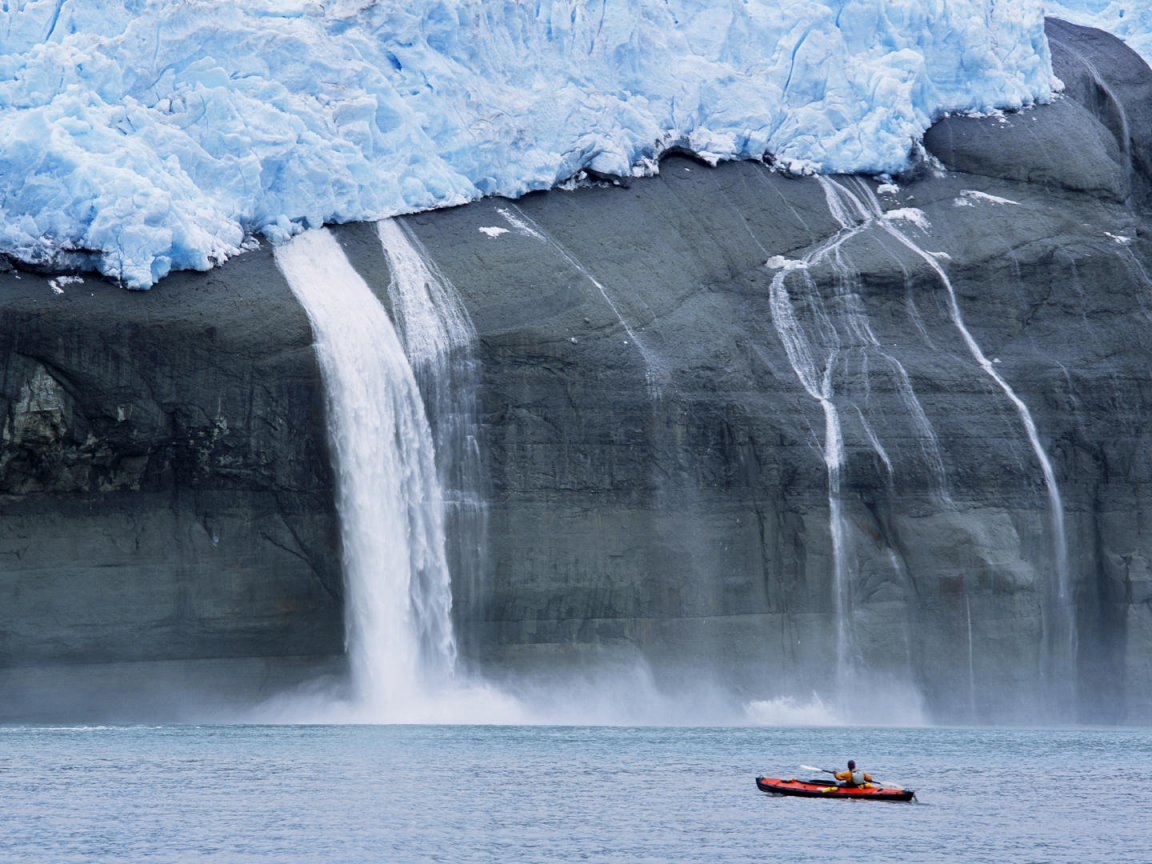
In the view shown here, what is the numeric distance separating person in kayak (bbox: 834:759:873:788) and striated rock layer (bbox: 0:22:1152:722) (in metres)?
11.6

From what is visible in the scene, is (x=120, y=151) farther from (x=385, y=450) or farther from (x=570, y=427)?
(x=570, y=427)

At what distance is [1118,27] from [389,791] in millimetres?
37832

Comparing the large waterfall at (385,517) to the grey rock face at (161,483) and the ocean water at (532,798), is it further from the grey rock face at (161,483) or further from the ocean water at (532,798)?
the ocean water at (532,798)

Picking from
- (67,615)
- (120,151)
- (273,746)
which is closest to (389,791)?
(273,746)

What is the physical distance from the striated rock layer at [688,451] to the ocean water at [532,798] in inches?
Result: 122

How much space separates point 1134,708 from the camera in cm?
3869

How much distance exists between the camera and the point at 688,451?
122 feet

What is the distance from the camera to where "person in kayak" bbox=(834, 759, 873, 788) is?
24.7m

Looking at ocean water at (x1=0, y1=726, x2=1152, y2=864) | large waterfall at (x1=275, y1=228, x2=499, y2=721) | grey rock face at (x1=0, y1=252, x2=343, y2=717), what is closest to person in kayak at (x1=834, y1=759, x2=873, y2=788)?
ocean water at (x1=0, y1=726, x2=1152, y2=864)

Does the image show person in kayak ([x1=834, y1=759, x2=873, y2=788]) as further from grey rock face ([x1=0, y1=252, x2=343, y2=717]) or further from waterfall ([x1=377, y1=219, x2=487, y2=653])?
grey rock face ([x1=0, y1=252, x2=343, y2=717])

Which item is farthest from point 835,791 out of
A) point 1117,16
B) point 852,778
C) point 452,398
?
point 1117,16

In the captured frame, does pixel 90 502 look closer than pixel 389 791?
No

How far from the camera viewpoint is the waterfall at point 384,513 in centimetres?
3453

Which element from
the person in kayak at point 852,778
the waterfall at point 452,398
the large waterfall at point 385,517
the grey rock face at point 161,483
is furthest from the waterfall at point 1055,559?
the grey rock face at point 161,483
